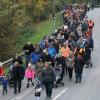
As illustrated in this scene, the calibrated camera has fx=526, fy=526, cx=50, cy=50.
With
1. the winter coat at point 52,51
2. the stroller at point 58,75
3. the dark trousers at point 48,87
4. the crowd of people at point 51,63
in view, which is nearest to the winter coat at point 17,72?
the crowd of people at point 51,63

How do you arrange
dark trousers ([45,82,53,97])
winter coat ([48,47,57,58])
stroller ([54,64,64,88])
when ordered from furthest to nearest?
winter coat ([48,47,57,58]), stroller ([54,64,64,88]), dark trousers ([45,82,53,97])

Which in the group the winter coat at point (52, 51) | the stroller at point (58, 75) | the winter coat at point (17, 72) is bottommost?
the stroller at point (58, 75)

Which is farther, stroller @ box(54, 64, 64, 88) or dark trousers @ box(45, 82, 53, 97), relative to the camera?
stroller @ box(54, 64, 64, 88)

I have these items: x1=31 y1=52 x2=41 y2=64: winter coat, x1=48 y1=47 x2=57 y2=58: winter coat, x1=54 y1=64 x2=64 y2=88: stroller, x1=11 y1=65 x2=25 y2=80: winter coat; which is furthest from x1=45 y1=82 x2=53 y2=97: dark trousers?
x1=48 y1=47 x2=57 y2=58: winter coat

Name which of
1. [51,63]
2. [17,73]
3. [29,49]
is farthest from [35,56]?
[17,73]

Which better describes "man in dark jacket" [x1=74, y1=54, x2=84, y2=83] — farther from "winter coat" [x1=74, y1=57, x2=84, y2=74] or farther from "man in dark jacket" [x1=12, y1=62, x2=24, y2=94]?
"man in dark jacket" [x1=12, y1=62, x2=24, y2=94]

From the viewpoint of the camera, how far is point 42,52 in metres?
27.8

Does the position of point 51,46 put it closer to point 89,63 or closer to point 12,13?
point 89,63

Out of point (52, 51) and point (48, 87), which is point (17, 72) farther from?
point (52, 51)

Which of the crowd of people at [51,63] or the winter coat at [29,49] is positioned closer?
the crowd of people at [51,63]

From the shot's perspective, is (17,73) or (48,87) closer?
(48,87)

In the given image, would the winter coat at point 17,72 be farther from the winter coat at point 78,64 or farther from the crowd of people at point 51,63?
the winter coat at point 78,64

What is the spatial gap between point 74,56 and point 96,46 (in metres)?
13.5

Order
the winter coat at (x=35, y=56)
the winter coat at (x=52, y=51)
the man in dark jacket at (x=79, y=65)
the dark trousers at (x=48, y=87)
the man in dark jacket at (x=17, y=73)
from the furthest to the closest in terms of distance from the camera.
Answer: the winter coat at (x=52, y=51)
the winter coat at (x=35, y=56)
the man in dark jacket at (x=79, y=65)
the man in dark jacket at (x=17, y=73)
the dark trousers at (x=48, y=87)
